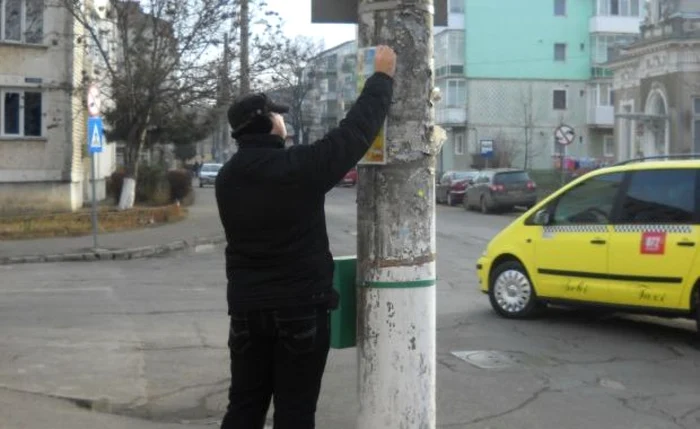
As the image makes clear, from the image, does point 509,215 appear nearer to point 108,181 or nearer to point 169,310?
point 108,181

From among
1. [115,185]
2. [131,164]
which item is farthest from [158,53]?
[115,185]

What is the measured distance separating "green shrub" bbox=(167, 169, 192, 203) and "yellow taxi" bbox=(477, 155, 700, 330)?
1005 inches

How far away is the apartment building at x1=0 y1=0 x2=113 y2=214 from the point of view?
27.6 m

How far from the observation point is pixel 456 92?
60.7 m

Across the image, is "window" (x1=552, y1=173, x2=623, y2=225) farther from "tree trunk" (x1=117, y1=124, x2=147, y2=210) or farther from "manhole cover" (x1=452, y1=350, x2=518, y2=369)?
"tree trunk" (x1=117, y1=124, x2=147, y2=210)

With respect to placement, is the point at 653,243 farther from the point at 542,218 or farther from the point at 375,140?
the point at 375,140

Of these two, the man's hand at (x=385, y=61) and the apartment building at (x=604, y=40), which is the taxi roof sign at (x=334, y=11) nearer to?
the man's hand at (x=385, y=61)

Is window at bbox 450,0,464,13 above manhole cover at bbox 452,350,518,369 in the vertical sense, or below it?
above

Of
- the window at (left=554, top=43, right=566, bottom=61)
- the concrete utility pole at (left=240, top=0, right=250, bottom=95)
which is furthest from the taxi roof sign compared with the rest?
the window at (left=554, top=43, right=566, bottom=61)

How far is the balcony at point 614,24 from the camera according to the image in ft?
205

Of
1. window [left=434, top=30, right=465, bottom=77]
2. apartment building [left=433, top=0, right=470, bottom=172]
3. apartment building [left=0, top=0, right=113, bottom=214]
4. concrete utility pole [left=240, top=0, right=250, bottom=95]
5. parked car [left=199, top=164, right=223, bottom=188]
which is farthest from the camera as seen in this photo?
window [left=434, top=30, right=465, bottom=77]

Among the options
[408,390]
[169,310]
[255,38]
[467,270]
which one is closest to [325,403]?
[408,390]

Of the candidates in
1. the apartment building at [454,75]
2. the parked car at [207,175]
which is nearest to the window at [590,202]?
the parked car at [207,175]

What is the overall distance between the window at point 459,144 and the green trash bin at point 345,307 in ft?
194
